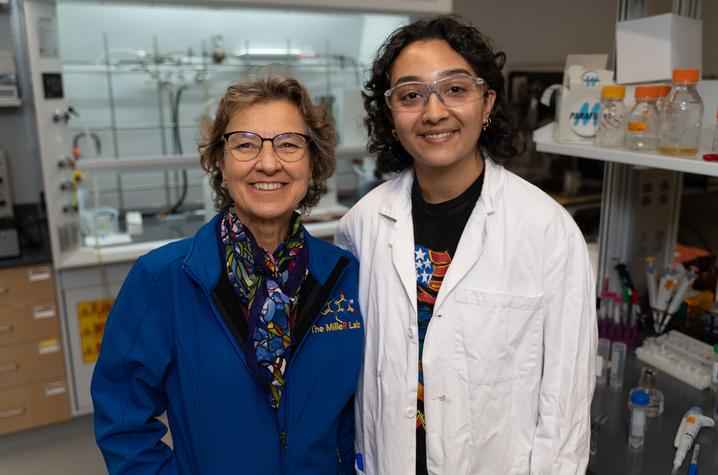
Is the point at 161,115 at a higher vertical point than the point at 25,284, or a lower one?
higher

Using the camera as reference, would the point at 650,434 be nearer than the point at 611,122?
Yes

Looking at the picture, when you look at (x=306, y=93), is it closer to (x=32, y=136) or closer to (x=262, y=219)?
(x=262, y=219)

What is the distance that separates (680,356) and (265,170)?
4.26 ft

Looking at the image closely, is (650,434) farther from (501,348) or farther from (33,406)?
(33,406)

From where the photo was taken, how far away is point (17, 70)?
2795 mm

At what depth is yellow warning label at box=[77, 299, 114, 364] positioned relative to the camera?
2.57 metres

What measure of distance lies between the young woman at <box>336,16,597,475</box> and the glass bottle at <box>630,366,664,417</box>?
0.35 meters

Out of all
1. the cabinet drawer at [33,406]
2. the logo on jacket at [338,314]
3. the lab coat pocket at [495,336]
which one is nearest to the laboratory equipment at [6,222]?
the cabinet drawer at [33,406]

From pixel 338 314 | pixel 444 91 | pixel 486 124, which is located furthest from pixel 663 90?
pixel 338 314

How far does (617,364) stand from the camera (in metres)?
1.59

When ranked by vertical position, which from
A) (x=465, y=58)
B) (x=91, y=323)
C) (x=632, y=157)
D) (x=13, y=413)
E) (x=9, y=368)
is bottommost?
(x=13, y=413)

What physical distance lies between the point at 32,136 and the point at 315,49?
1586mm

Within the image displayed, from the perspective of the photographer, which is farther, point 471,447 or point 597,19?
point 597,19

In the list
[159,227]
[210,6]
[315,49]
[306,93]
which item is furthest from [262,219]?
[315,49]
